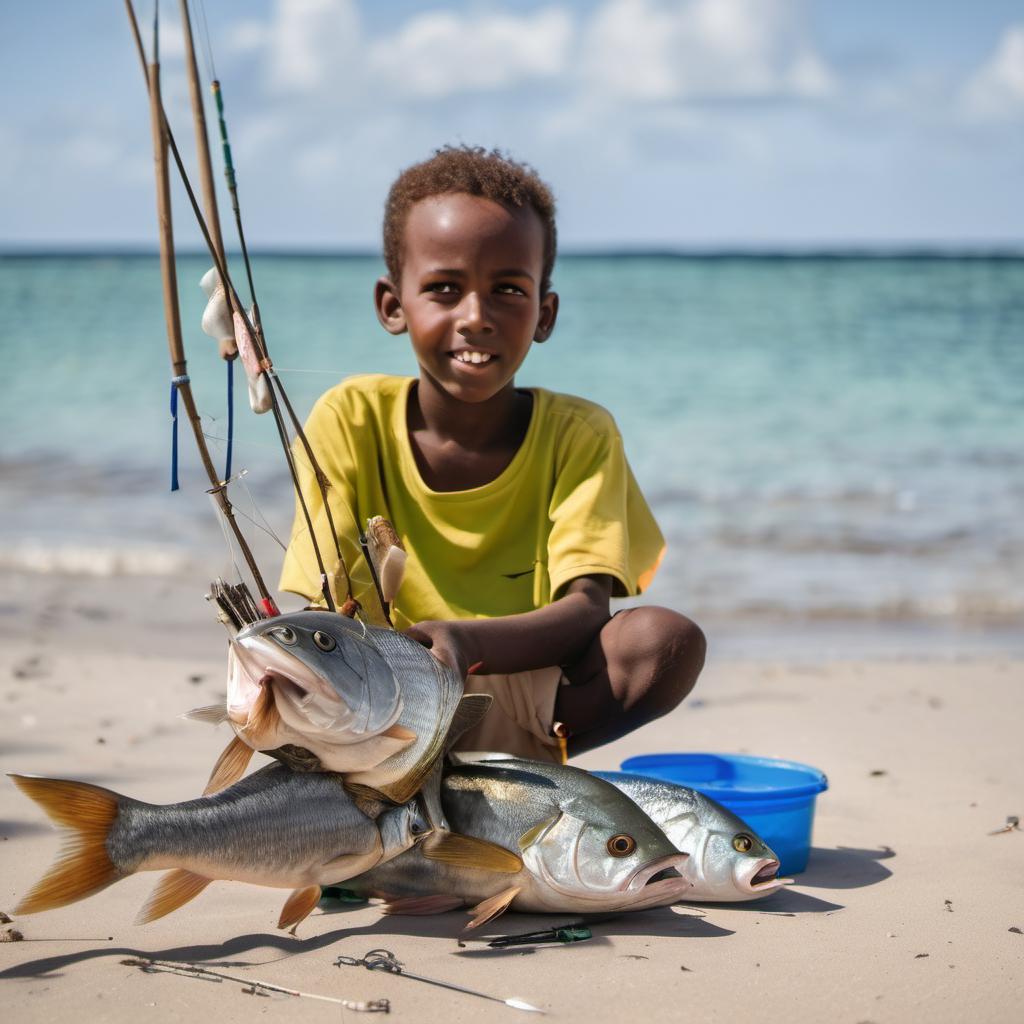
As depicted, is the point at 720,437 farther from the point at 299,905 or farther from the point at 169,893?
the point at 169,893

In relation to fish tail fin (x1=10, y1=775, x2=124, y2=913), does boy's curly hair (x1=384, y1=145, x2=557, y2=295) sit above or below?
above

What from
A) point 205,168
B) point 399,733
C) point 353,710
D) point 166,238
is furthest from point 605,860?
point 205,168

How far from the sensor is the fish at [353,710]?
1.88 m

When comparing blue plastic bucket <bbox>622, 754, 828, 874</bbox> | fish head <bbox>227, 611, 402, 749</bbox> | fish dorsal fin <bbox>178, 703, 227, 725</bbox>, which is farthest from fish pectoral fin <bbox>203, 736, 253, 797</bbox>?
blue plastic bucket <bbox>622, 754, 828, 874</bbox>

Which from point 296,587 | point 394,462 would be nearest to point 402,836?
point 296,587

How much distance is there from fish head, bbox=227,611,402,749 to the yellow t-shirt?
0.83 meters

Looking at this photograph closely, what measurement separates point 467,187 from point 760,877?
1.72m

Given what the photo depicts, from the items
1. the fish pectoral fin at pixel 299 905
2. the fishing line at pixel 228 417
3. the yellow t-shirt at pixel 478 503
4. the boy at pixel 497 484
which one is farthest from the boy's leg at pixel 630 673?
the fishing line at pixel 228 417

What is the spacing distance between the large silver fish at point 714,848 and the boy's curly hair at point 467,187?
1.35 m

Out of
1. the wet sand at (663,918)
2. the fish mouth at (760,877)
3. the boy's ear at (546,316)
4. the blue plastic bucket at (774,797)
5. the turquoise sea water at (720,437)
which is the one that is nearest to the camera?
the wet sand at (663,918)

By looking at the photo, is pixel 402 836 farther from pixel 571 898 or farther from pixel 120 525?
pixel 120 525

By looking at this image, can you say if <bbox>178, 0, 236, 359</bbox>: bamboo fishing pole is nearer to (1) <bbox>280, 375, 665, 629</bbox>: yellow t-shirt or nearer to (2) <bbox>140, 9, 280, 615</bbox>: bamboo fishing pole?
(2) <bbox>140, 9, 280, 615</bbox>: bamboo fishing pole

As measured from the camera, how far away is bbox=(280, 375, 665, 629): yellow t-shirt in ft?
9.46

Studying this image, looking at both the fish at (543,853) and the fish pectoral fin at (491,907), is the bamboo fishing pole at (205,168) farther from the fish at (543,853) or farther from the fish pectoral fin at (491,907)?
the fish pectoral fin at (491,907)
